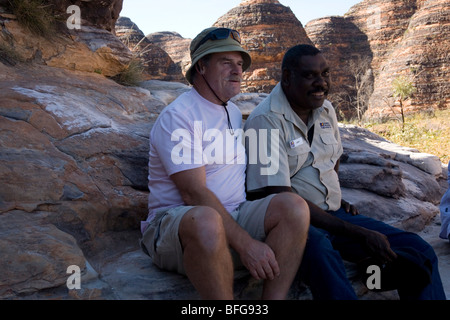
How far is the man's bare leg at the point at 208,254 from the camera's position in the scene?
194cm

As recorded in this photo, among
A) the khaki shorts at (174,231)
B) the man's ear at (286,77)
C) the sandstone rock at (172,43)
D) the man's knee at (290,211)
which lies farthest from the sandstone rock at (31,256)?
the sandstone rock at (172,43)

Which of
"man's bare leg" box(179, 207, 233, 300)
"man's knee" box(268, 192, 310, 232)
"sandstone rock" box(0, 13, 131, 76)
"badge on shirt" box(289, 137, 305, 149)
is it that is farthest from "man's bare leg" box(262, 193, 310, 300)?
"sandstone rock" box(0, 13, 131, 76)

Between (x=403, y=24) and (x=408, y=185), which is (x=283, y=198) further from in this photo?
(x=403, y=24)

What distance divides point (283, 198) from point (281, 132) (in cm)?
62

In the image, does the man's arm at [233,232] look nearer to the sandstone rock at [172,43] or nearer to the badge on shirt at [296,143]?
the badge on shirt at [296,143]

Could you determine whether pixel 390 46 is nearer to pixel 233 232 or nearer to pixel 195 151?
pixel 195 151

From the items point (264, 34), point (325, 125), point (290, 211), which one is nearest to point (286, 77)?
point (325, 125)

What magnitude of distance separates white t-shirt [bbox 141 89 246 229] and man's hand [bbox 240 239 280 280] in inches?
17.1

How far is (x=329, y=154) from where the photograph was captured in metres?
2.94

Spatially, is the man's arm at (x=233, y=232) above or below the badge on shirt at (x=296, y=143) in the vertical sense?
below

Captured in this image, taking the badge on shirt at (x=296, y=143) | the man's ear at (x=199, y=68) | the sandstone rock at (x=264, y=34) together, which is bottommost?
the badge on shirt at (x=296, y=143)

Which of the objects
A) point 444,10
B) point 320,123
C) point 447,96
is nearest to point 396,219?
point 320,123

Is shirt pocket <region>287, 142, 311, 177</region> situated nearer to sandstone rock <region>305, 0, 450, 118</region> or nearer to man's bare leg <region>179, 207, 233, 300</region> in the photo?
man's bare leg <region>179, 207, 233, 300</region>

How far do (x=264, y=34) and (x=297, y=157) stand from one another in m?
23.7
